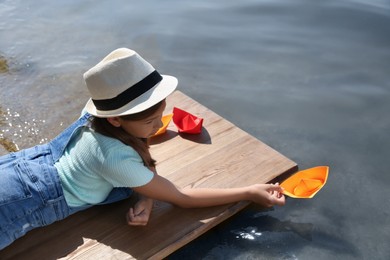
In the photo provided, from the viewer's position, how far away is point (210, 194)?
7.08 feet

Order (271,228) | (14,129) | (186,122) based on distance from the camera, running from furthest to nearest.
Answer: (14,129) → (186,122) → (271,228)

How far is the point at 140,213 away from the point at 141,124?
0.47m

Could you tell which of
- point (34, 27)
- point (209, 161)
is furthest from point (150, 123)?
point (34, 27)

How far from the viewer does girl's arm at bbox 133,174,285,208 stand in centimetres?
199

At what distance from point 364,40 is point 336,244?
251 centimetres

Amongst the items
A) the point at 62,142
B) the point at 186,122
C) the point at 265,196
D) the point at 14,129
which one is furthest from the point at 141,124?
the point at 14,129

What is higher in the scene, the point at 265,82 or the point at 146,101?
the point at 146,101

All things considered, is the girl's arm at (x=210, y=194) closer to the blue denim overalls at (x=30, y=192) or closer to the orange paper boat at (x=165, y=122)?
the blue denim overalls at (x=30, y=192)

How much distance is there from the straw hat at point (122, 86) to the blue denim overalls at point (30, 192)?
0.30m

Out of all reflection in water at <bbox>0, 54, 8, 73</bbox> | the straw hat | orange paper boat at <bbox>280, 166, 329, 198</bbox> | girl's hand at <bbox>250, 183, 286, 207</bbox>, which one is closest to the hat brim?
the straw hat

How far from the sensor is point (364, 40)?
413cm

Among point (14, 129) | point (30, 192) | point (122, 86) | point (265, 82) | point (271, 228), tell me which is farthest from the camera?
point (265, 82)

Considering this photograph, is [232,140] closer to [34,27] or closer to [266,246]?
[266,246]

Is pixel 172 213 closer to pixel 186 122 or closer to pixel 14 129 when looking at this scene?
pixel 186 122
